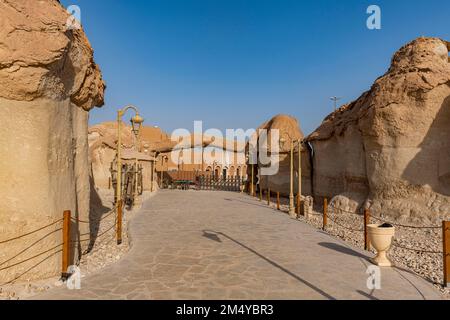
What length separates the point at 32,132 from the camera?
18.6ft

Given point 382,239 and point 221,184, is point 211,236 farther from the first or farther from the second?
point 221,184

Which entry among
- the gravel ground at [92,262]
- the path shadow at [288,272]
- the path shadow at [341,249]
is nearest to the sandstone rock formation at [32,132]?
the gravel ground at [92,262]

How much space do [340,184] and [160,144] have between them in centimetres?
2076

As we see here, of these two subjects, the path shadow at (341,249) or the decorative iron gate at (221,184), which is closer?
the path shadow at (341,249)

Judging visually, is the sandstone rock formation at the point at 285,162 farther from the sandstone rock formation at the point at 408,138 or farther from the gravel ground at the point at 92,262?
the gravel ground at the point at 92,262

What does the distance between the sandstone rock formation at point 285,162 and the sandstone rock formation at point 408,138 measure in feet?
13.6

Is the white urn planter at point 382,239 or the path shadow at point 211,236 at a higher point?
the white urn planter at point 382,239

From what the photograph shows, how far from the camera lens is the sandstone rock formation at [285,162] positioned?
22.8m

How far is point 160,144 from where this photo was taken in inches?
1304

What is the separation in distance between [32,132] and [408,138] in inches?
612

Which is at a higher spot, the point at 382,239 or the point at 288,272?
the point at 382,239

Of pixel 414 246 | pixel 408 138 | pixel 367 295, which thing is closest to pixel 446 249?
pixel 367 295
